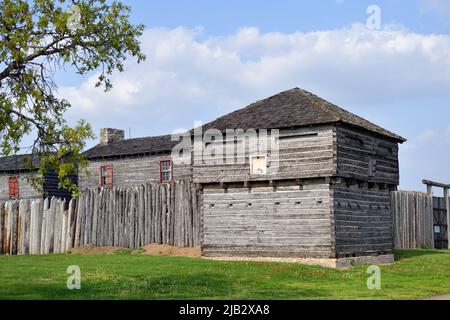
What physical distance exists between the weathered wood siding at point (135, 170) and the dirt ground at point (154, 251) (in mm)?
8077

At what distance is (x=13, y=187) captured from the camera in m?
47.9

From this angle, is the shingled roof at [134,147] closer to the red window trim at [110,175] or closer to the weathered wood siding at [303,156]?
the red window trim at [110,175]

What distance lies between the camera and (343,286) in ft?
67.5

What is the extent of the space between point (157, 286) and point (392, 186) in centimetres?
1621

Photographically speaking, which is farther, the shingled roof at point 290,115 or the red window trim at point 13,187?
the red window trim at point 13,187

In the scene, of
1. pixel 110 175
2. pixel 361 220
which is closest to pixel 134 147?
pixel 110 175

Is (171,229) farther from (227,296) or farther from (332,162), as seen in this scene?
(227,296)

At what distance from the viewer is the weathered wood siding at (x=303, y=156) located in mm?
26578

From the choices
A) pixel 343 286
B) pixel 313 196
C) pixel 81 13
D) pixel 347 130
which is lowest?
pixel 343 286

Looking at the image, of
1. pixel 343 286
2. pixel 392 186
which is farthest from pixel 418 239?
pixel 343 286

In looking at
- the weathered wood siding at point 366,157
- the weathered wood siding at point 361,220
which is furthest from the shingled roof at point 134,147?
the weathered wood siding at point 361,220
